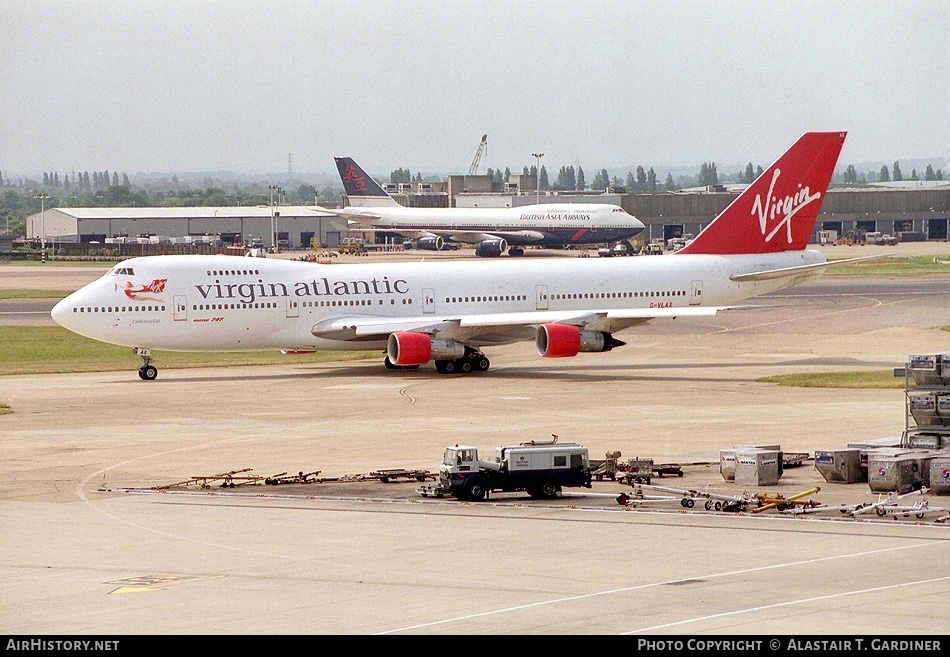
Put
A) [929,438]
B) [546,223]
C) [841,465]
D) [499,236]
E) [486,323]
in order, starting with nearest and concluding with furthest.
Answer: [841,465] < [929,438] < [486,323] < [546,223] < [499,236]

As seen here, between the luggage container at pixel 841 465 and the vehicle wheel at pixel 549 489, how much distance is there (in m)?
7.07

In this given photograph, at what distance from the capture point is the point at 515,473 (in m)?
35.2

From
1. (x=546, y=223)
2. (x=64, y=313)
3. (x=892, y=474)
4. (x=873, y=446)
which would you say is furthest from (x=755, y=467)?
(x=546, y=223)

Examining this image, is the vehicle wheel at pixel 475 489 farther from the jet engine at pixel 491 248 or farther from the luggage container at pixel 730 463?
the jet engine at pixel 491 248

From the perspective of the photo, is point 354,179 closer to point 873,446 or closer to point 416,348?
point 416,348

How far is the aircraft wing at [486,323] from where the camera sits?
64.9m

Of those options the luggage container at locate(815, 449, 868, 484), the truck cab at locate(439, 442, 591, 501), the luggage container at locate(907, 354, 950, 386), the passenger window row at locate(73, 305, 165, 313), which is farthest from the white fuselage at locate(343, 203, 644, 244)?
the truck cab at locate(439, 442, 591, 501)

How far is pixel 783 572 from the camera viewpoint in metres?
25.4

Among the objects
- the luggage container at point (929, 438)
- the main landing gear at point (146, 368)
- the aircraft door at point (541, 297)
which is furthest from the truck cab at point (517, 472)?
the aircraft door at point (541, 297)

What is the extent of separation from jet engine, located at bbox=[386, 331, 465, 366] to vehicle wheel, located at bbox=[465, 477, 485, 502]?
1106 inches

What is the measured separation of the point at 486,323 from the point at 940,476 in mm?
31795

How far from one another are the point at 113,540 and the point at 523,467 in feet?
33.3

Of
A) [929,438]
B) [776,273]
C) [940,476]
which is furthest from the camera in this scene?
[776,273]
